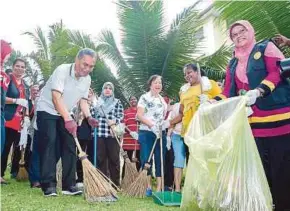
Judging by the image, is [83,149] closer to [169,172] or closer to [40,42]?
[169,172]

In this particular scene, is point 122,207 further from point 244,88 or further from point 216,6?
point 216,6

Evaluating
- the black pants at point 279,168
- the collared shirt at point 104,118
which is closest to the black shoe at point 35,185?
the collared shirt at point 104,118

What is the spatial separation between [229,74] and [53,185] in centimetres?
186

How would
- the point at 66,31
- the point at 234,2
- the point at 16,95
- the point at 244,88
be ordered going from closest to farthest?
1. the point at 244,88
2. the point at 234,2
3. the point at 16,95
4. the point at 66,31

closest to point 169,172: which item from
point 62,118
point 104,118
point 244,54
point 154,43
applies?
point 104,118

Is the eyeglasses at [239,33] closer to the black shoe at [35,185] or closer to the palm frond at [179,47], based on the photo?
the black shoe at [35,185]

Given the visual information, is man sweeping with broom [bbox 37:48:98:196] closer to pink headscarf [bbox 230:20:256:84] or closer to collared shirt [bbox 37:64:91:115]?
collared shirt [bbox 37:64:91:115]

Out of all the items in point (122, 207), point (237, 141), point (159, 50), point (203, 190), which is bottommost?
point (122, 207)

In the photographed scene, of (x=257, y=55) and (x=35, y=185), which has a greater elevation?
(x=257, y=55)

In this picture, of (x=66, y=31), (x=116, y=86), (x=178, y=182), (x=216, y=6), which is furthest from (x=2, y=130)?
(x=66, y=31)

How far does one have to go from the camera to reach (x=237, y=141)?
7.82ft

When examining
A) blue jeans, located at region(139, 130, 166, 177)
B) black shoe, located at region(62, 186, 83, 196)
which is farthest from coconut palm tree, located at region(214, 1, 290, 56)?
black shoe, located at region(62, 186, 83, 196)

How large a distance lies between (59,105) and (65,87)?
30 centimetres

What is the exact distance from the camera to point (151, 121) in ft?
15.4
